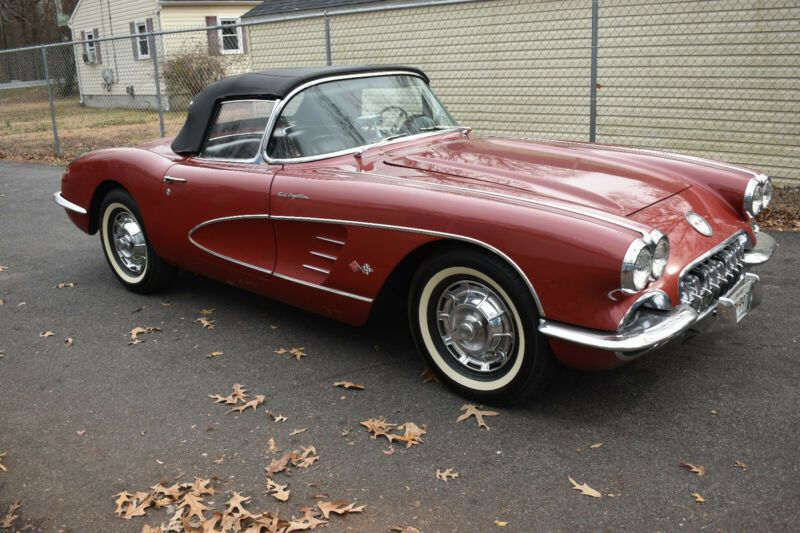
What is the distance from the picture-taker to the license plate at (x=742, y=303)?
340 cm

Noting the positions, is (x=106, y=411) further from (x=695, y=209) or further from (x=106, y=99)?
(x=106, y=99)

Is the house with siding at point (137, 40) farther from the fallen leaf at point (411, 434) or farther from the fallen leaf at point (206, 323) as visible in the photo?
the fallen leaf at point (411, 434)

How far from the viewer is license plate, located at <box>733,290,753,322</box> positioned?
3402 millimetres

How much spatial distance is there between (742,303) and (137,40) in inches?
958

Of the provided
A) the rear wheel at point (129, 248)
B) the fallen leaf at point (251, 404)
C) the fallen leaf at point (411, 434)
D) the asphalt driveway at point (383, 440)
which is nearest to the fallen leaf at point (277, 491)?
the asphalt driveway at point (383, 440)

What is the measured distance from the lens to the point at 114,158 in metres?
5.15

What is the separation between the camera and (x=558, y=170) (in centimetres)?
380

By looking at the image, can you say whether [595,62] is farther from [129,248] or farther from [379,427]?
[379,427]

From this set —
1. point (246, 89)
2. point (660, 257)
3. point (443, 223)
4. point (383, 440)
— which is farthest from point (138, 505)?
point (246, 89)

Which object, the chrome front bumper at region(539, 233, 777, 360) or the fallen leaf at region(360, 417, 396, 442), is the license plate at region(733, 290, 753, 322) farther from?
the fallen leaf at region(360, 417, 396, 442)

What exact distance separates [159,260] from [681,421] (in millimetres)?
3541

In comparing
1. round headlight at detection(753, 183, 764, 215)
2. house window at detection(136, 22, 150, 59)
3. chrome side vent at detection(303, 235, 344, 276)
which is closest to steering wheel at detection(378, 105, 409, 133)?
chrome side vent at detection(303, 235, 344, 276)

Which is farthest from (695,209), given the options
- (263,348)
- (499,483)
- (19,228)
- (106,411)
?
(19,228)

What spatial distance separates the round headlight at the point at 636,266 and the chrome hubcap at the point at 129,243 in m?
3.53
